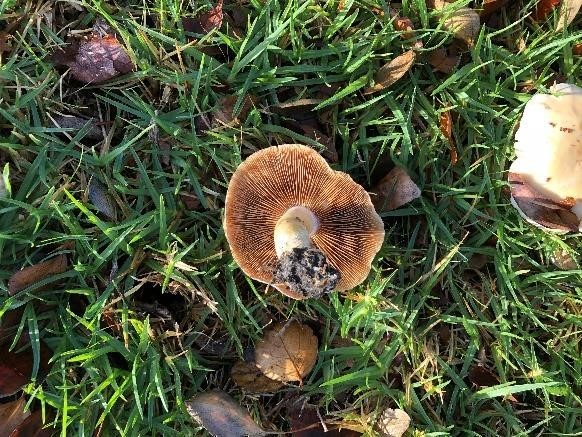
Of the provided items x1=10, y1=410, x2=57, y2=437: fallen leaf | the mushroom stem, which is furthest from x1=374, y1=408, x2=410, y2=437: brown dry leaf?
x1=10, y1=410, x2=57, y2=437: fallen leaf

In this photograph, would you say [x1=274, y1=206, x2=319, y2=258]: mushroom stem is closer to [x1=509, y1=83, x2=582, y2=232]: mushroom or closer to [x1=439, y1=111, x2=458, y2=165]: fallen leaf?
[x1=439, y1=111, x2=458, y2=165]: fallen leaf

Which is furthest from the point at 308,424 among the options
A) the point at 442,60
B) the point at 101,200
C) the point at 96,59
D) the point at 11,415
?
the point at 96,59

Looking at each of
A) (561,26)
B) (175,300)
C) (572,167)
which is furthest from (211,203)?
(561,26)

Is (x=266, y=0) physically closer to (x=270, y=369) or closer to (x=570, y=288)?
(x=270, y=369)

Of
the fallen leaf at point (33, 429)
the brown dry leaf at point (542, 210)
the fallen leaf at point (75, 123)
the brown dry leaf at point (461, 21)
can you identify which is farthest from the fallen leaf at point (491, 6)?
the fallen leaf at point (33, 429)

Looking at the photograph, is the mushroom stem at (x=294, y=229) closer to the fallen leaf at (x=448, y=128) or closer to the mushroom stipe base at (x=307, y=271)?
the mushroom stipe base at (x=307, y=271)

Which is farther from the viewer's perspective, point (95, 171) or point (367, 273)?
point (95, 171)

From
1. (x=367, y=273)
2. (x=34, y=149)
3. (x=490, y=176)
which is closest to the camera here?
(x=367, y=273)
